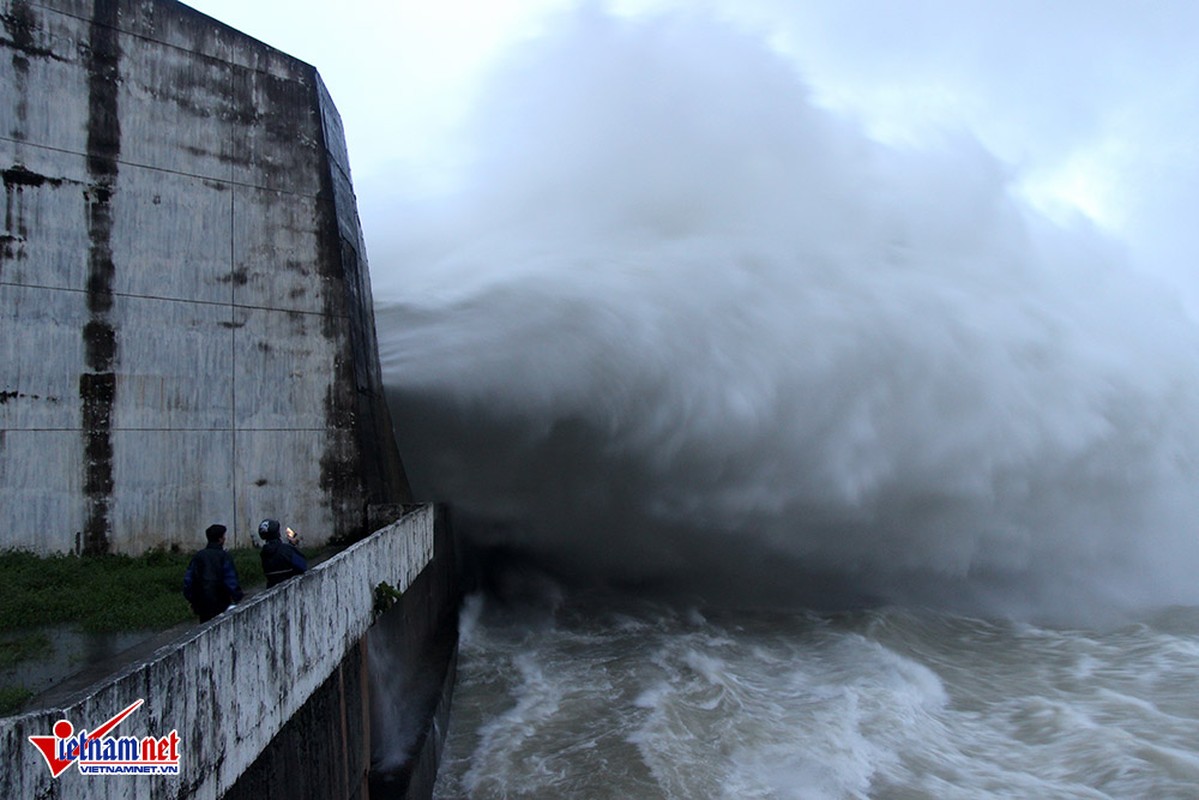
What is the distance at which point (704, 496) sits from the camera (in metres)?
17.4

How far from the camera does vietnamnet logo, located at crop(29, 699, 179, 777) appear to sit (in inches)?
125

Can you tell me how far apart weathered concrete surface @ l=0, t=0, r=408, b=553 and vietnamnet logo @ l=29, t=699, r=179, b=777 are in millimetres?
6334

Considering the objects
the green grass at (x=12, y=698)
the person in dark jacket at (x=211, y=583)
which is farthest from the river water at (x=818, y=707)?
the green grass at (x=12, y=698)

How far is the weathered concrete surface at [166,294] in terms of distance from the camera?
9.46 m

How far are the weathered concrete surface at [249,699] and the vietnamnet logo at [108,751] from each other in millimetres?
29

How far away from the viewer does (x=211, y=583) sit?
6203mm

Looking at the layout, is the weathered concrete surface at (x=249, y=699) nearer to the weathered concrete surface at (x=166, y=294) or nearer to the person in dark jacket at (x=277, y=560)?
the person in dark jacket at (x=277, y=560)

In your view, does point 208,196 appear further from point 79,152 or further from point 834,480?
point 834,480

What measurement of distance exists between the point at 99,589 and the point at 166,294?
3.77 meters

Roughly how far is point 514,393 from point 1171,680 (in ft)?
36.0

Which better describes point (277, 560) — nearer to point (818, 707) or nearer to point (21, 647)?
point (21, 647)

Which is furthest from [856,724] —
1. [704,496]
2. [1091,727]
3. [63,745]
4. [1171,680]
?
[63,745]

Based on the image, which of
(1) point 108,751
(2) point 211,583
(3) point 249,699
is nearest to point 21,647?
(2) point 211,583

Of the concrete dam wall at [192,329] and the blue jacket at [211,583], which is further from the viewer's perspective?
the concrete dam wall at [192,329]
